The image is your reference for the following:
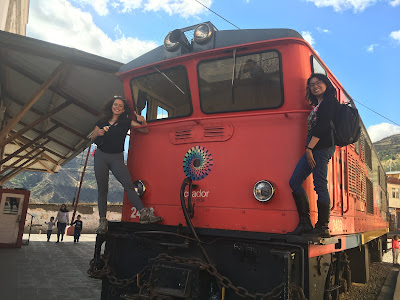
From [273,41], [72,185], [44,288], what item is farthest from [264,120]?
[72,185]

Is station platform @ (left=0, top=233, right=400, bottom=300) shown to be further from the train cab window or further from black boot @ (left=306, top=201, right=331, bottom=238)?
the train cab window

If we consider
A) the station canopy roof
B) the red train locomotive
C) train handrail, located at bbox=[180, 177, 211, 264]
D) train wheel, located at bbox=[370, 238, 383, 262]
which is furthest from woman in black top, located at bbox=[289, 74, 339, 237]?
train wheel, located at bbox=[370, 238, 383, 262]

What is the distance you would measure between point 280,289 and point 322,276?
33.0 inches

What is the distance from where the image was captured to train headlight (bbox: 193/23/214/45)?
11.7ft

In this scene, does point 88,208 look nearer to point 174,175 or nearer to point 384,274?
point 384,274

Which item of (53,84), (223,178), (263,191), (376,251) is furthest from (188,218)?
(376,251)

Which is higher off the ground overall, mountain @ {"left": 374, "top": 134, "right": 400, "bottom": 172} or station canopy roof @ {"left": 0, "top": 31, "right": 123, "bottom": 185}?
mountain @ {"left": 374, "top": 134, "right": 400, "bottom": 172}

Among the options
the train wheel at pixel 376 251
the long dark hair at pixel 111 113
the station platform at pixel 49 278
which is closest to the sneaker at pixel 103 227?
the long dark hair at pixel 111 113

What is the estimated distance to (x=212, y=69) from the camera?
3594mm

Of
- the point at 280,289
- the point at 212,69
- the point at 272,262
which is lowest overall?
the point at 280,289

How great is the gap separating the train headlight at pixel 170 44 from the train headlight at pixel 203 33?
0.88 ft

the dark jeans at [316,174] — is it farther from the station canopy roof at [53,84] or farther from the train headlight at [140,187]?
the station canopy roof at [53,84]

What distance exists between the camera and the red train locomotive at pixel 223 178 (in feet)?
Answer: 9.63

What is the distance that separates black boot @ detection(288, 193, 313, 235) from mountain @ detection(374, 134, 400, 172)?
12583cm
